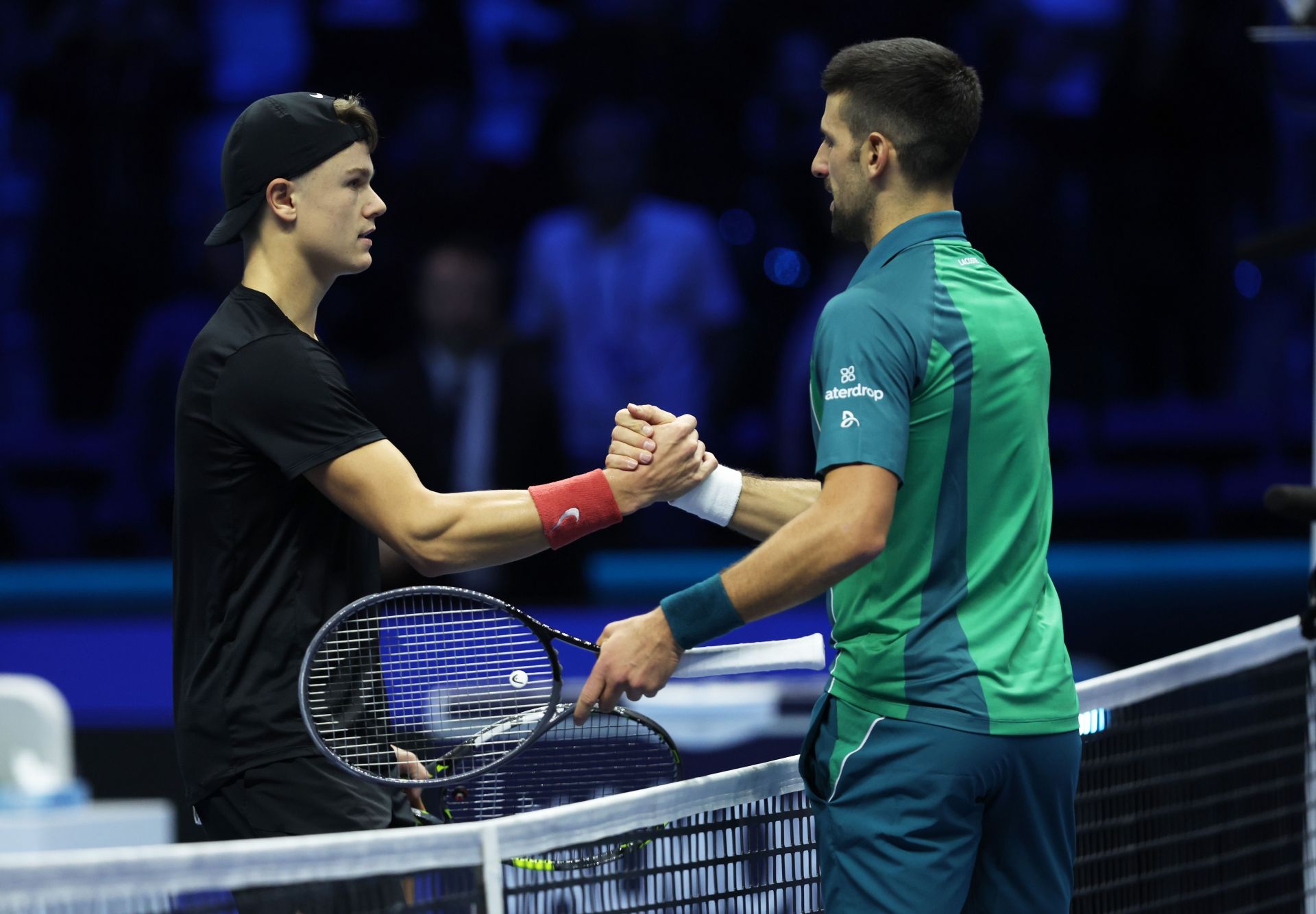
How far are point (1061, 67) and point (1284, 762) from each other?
5.59 m

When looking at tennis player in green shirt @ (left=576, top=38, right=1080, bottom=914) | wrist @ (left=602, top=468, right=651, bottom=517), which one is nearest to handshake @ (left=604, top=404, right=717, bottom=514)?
wrist @ (left=602, top=468, right=651, bottom=517)

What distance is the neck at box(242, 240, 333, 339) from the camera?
243cm

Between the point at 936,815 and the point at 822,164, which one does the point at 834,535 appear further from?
the point at 822,164

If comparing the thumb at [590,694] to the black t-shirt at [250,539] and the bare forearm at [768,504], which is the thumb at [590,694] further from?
the bare forearm at [768,504]

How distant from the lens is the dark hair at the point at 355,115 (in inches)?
98.3

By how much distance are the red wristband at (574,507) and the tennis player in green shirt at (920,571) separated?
355 mm

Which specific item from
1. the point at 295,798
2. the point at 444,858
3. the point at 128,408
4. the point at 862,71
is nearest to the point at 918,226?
the point at 862,71

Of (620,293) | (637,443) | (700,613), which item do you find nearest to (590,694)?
(700,613)

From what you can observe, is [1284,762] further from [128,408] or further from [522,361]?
[128,408]

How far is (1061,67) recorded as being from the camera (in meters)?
8.20

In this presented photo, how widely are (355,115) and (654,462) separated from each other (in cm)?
77

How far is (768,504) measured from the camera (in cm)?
276

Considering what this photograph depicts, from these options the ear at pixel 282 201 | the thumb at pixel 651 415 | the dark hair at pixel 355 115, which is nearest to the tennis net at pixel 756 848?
the thumb at pixel 651 415

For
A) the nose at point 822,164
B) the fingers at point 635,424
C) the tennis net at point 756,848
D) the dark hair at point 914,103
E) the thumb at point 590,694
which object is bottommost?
the tennis net at point 756,848
